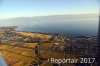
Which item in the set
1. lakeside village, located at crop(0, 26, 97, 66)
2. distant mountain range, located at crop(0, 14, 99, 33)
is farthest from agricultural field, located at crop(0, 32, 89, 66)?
distant mountain range, located at crop(0, 14, 99, 33)

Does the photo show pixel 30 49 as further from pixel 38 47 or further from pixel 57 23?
pixel 57 23

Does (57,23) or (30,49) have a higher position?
(57,23)

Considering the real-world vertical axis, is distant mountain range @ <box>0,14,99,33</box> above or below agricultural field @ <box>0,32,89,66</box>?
above

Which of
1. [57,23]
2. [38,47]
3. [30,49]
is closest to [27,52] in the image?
[30,49]

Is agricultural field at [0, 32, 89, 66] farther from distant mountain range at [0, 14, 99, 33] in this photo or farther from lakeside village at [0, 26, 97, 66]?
distant mountain range at [0, 14, 99, 33]

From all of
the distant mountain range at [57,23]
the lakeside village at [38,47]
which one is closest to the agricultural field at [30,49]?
the lakeside village at [38,47]

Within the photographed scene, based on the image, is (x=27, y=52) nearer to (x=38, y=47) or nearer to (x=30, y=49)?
(x=30, y=49)

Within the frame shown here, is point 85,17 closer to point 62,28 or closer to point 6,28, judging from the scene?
point 62,28

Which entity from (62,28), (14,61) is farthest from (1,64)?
(62,28)

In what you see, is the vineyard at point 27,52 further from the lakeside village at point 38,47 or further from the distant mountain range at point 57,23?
the distant mountain range at point 57,23
